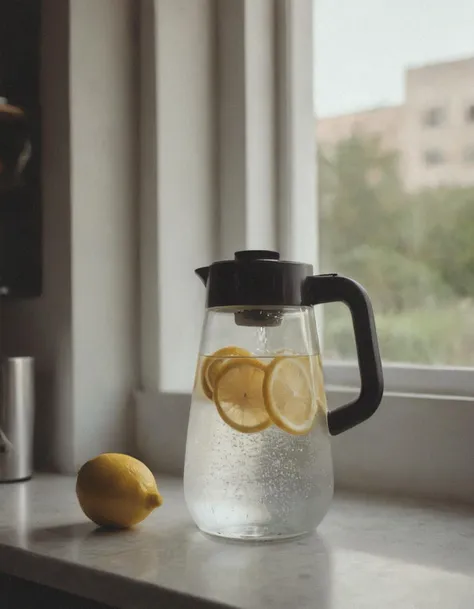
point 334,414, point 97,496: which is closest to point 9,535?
point 97,496

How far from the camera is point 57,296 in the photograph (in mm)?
1269

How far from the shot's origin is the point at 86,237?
1258mm

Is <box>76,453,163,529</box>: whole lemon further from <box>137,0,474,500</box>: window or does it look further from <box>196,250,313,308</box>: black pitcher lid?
<box>137,0,474,500</box>: window

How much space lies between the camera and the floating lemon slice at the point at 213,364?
861 mm

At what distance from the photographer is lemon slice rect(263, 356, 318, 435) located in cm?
83

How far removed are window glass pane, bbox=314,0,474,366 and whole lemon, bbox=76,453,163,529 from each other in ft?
1.61

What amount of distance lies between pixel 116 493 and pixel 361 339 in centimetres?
32

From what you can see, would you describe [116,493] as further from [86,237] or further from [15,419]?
[86,237]

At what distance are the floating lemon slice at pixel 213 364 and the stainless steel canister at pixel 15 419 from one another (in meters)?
0.43

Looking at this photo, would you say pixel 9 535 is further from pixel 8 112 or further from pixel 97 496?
pixel 8 112

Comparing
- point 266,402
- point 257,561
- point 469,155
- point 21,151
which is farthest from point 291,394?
point 21,151

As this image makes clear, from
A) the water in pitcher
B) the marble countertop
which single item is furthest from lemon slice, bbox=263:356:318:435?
the marble countertop

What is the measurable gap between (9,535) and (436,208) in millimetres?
A: 762

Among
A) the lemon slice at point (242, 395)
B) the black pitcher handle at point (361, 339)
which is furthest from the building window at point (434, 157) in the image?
the lemon slice at point (242, 395)
